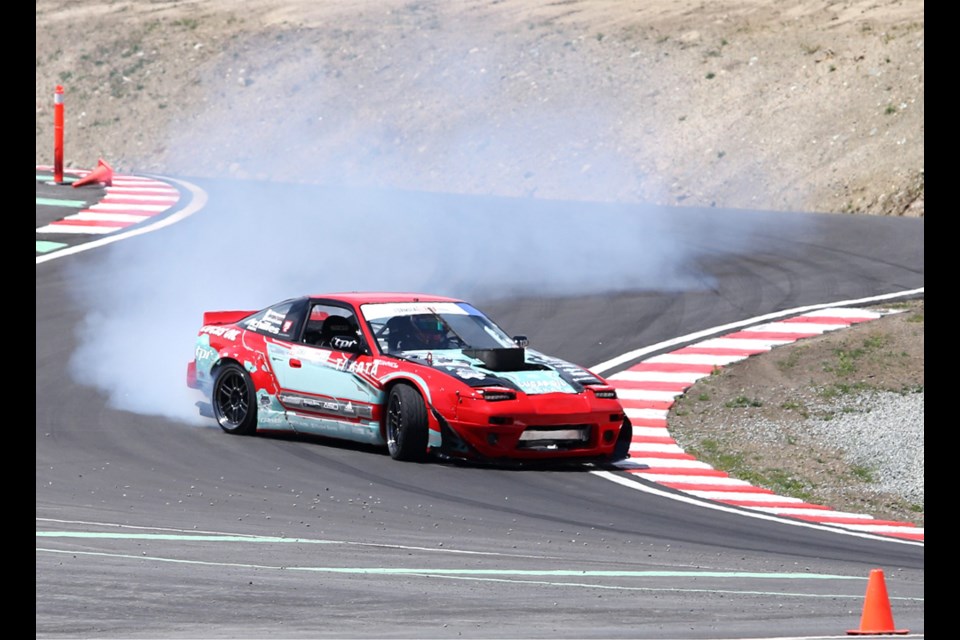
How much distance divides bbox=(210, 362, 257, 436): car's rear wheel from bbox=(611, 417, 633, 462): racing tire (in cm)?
294

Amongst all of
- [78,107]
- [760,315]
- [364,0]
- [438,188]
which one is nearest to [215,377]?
[760,315]

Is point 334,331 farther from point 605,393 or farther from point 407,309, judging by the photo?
point 605,393

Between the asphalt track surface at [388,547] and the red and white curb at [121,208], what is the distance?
6164mm

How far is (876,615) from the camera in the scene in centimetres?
689

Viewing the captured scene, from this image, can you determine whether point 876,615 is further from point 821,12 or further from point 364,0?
point 364,0

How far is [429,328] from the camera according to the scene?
43.1 feet

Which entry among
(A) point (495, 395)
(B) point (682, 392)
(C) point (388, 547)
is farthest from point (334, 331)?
(C) point (388, 547)

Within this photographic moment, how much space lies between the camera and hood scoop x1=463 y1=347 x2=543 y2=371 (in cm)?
1254

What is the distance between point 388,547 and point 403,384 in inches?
132

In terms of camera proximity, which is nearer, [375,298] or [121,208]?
[375,298]

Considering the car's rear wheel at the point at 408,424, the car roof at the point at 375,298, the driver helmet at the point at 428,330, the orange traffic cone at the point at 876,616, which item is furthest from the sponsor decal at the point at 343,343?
the orange traffic cone at the point at 876,616

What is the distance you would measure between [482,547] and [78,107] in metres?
32.6

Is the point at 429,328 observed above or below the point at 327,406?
above

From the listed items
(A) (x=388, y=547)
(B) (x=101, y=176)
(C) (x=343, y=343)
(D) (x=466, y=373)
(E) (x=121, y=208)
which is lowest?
(A) (x=388, y=547)
